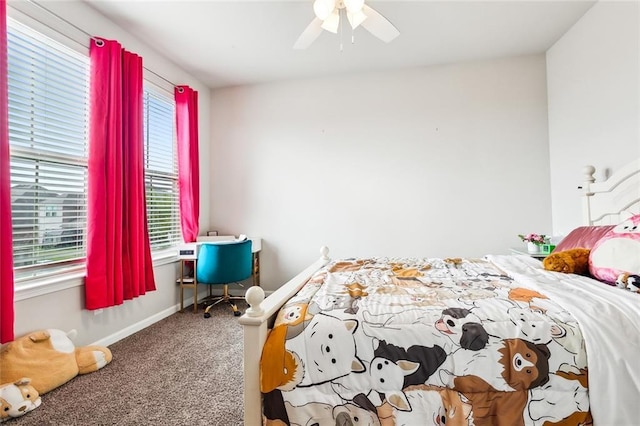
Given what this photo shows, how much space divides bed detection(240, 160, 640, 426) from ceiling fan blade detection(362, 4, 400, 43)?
1.75 metres

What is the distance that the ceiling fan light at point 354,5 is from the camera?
5.69 feet

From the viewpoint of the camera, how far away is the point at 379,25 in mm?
1970

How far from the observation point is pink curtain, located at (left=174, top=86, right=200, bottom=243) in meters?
3.37

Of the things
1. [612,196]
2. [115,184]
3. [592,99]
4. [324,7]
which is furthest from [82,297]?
[592,99]

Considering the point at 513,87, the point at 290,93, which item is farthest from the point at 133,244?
the point at 513,87

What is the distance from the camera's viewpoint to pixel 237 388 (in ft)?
5.81

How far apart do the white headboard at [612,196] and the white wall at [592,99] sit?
0.19 meters

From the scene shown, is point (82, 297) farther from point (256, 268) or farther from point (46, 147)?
point (256, 268)

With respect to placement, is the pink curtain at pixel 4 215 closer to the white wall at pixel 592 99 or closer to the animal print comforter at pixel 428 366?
the animal print comforter at pixel 428 366

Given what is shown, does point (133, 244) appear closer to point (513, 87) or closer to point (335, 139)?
point (335, 139)

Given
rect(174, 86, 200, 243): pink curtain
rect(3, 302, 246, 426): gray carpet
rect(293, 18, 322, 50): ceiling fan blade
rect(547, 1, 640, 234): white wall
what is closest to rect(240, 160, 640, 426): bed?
rect(3, 302, 246, 426): gray carpet

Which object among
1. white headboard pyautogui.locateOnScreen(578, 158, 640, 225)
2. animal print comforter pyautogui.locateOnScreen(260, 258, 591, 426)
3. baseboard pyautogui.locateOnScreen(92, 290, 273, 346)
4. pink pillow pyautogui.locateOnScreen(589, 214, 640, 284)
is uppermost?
white headboard pyautogui.locateOnScreen(578, 158, 640, 225)

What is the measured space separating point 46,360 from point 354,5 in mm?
2871

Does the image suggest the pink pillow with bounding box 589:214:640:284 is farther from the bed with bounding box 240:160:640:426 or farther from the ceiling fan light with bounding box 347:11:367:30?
the ceiling fan light with bounding box 347:11:367:30
